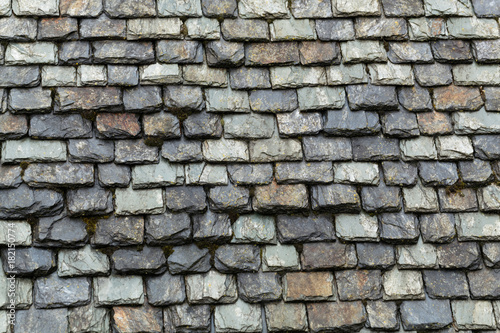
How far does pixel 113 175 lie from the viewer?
2691mm

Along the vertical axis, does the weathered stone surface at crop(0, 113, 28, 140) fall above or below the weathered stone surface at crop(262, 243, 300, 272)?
above

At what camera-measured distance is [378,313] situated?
2664 millimetres

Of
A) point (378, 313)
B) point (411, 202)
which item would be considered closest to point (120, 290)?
point (378, 313)

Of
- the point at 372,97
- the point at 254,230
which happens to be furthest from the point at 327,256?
the point at 372,97

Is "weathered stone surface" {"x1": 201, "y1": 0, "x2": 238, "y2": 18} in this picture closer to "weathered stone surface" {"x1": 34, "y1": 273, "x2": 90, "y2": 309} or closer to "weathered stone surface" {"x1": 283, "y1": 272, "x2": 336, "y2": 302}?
"weathered stone surface" {"x1": 283, "y1": 272, "x2": 336, "y2": 302}

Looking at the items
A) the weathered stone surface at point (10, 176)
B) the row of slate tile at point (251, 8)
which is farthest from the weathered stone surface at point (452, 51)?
the weathered stone surface at point (10, 176)

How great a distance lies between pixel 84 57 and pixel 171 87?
529mm

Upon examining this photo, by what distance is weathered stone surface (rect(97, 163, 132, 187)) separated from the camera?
105 inches

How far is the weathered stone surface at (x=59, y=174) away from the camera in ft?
8.64

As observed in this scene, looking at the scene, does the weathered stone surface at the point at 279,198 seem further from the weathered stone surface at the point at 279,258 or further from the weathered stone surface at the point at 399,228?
the weathered stone surface at the point at 399,228

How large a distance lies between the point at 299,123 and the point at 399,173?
0.66m

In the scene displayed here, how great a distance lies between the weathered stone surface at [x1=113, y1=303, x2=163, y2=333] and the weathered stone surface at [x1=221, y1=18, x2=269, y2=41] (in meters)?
1.65

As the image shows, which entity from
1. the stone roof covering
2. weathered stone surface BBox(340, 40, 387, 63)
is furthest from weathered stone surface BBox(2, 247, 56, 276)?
weathered stone surface BBox(340, 40, 387, 63)

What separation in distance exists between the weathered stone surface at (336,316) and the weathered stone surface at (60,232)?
4.29 feet
